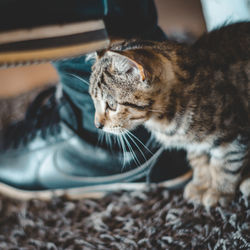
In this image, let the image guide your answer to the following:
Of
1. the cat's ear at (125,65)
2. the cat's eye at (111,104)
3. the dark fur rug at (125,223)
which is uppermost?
the cat's ear at (125,65)

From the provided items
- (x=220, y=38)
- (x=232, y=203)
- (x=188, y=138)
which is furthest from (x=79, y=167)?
(x=220, y=38)

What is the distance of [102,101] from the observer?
0.74m

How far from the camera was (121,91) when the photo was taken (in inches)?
27.5

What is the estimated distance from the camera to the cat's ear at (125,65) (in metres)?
0.61

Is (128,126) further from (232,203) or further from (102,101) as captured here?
(232,203)

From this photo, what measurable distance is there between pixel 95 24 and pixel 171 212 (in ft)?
1.78

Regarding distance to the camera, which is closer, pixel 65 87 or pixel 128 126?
pixel 128 126

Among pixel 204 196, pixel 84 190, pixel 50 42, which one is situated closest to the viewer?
pixel 50 42

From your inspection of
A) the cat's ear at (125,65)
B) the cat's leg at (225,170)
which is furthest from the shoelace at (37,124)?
the cat's leg at (225,170)

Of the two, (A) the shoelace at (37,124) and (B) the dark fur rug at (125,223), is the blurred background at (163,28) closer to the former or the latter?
(A) the shoelace at (37,124)

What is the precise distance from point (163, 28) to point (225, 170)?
4.30 ft

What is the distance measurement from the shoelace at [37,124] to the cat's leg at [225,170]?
51 cm

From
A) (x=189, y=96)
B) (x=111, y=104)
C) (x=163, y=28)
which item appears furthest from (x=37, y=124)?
(x=163, y=28)

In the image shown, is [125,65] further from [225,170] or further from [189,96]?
[225,170]
